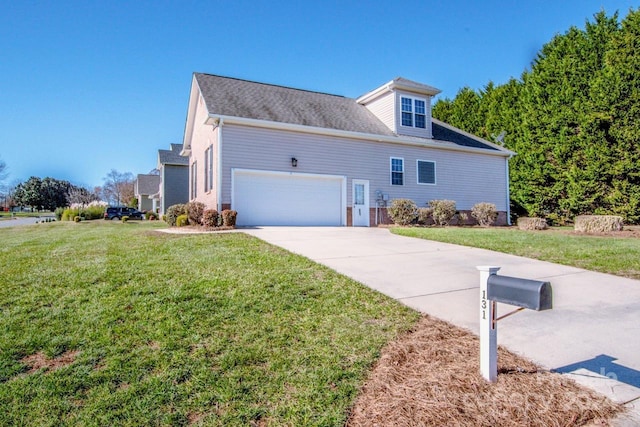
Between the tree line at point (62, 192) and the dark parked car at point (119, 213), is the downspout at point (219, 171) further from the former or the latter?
the tree line at point (62, 192)

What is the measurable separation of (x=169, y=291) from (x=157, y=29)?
10748 mm

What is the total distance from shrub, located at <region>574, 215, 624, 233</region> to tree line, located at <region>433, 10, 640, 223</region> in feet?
15.6

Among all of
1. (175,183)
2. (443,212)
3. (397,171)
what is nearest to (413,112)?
(397,171)

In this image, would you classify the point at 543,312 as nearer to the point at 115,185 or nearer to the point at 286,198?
the point at 286,198

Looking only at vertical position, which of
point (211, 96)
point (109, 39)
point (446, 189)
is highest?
point (109, 39)

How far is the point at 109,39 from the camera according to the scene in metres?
11.9

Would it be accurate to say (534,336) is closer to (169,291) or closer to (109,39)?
(169,291)

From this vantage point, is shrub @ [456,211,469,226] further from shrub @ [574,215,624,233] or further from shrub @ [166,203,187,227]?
shrub @ [166,203,187,227]

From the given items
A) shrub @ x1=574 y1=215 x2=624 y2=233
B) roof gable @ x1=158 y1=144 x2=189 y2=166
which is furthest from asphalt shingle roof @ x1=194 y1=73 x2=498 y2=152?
roof gable @ x1=158 y1=144 x2=189 y2=166

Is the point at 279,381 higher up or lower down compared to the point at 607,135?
lower down

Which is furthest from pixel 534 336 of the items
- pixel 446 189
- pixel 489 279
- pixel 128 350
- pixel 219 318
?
pixel 446 189

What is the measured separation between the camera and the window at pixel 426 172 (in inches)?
655

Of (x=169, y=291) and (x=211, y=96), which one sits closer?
(x=169, y=291)

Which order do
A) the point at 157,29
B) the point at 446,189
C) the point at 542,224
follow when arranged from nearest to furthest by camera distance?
1. the point at 157,29
2. the point at 542,224
3. the point at 446,189
